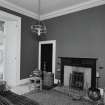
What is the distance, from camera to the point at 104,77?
133 inches

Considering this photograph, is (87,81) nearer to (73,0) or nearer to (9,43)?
(73,0)

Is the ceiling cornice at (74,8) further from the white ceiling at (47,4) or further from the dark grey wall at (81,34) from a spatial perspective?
the dark grey wall at (81,34)

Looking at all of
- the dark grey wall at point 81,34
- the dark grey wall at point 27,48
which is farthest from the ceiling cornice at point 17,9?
the dark grey wall at point 81,34

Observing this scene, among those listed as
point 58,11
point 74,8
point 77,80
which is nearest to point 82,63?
point 77,80

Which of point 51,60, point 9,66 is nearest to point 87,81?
point 51,60

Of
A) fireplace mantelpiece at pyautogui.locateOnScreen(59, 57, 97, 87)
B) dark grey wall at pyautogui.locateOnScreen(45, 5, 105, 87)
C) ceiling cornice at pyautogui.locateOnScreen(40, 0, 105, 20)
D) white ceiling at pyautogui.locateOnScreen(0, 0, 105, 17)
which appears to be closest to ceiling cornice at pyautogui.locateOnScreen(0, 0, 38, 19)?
white ceiling at pyautogui.locateOnScreen(0, 0, 105, 17)

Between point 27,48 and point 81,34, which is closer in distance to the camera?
point 81,34

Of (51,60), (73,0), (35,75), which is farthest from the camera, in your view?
(51,60)

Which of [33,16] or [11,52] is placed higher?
[33,16]

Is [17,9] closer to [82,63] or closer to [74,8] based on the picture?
[74,8]

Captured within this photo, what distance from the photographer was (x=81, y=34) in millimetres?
3881

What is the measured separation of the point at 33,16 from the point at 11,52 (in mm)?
1846

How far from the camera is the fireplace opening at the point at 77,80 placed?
142 inches

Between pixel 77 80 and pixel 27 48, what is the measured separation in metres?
2.42
